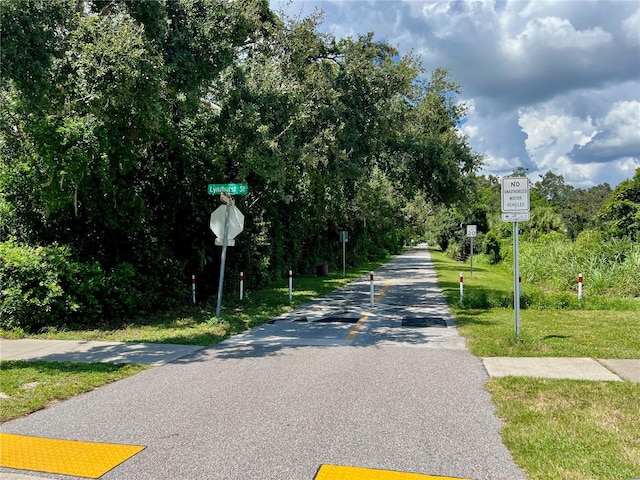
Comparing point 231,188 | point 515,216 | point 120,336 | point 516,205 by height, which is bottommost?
point 120,336

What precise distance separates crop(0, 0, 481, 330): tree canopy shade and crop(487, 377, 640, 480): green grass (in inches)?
317

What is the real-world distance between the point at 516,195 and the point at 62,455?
320 inches

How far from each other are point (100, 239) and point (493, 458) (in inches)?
453

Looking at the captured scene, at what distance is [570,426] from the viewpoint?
4867mm

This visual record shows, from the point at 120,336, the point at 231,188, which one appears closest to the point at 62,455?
the point at 120,336

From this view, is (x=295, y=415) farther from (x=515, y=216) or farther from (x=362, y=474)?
(x=515, y=216)

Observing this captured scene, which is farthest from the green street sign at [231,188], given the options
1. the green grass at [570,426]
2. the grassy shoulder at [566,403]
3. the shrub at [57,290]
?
the green grass at [570,426]

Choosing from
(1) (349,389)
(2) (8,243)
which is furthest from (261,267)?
(1) (349,389)

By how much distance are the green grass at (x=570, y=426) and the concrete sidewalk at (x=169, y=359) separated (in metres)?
0.54

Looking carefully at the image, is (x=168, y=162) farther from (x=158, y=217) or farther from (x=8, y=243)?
(x=8, y=243)

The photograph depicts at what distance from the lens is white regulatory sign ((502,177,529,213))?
918cm

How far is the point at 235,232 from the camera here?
498 inches

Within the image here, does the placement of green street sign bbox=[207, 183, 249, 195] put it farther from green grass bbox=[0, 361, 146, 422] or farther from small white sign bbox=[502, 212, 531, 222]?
small white sign bbox=[502, 212, 531, 222]

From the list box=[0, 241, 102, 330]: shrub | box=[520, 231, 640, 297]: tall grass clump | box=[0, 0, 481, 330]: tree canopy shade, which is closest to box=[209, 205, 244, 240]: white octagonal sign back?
box=[0, 0, 481, 330]: tree canopy shade
